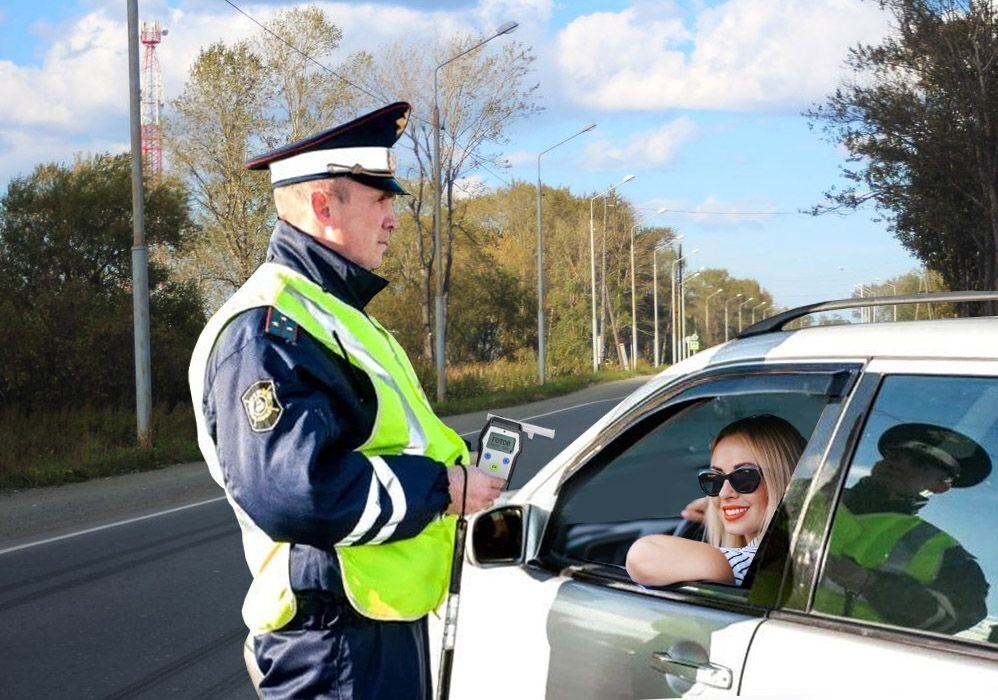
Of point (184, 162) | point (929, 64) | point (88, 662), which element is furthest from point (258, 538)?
point (184, 162)

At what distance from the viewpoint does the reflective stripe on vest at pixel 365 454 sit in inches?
96.5

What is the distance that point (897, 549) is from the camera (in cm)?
233

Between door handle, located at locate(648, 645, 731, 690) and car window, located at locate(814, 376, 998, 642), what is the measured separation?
0.77 ft

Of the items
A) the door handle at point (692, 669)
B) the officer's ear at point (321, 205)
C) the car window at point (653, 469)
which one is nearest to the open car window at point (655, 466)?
the car window at point (653, 469)

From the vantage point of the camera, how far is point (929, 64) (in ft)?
78.3

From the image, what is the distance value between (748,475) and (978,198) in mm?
23039

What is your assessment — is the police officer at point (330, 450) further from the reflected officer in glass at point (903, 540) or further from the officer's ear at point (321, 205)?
the reflected officer in glass at point (903, 540)

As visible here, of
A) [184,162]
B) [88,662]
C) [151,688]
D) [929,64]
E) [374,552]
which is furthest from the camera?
[184,162]

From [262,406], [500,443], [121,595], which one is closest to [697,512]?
[500,443]

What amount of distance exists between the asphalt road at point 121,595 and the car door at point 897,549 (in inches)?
152

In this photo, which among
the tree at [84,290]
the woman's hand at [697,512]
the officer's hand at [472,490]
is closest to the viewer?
the officer's hand at [472,490]

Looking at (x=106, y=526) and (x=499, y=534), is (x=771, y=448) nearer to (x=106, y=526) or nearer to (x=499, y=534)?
(x=499, y=534)

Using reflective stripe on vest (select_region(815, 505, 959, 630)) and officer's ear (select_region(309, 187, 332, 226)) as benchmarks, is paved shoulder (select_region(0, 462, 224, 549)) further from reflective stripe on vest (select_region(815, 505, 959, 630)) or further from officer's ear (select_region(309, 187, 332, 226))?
reflective stripe on vest (select_region(815, 505, 959, 630))

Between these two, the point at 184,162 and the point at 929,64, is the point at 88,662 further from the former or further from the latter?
the point at 184,162
